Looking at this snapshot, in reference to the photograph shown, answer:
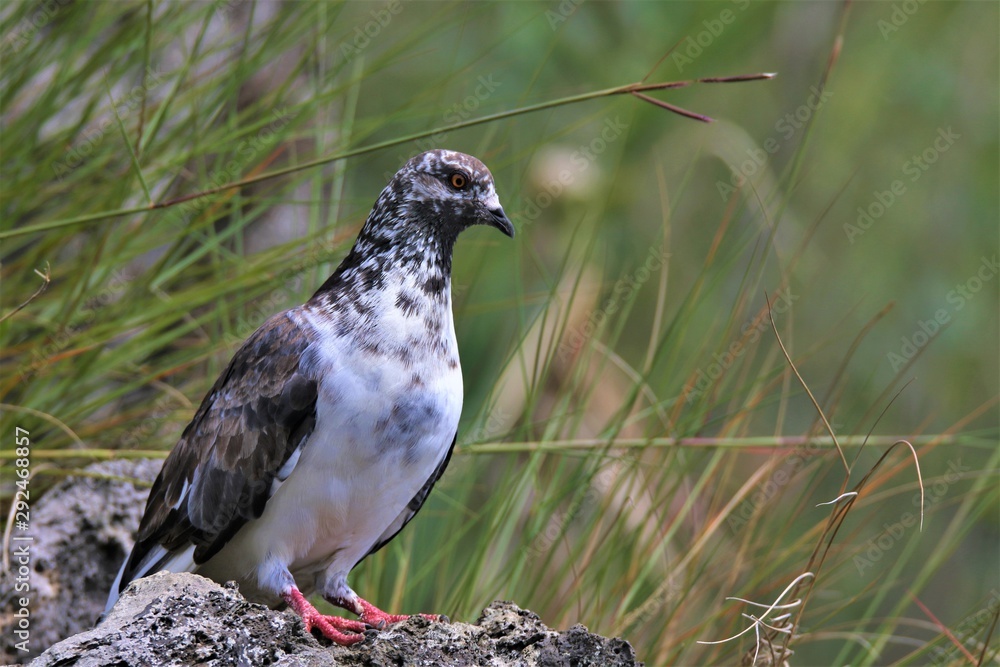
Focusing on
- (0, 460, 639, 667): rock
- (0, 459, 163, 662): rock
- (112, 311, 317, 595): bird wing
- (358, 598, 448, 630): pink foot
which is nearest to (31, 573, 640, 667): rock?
(0, 460, 639, 667): rock

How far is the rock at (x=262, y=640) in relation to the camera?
8.83 feet

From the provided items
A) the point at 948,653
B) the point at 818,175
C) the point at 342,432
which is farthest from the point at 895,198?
the point at 342,432

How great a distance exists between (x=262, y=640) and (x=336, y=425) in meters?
0.85

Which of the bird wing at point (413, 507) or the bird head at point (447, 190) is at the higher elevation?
the bird head at point (447, 190)

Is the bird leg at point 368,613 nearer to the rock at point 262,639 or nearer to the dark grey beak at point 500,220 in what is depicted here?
the rock at point 262,639

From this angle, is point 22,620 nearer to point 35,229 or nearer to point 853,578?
point 35,229

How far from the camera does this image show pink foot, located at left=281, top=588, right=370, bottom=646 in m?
3.19

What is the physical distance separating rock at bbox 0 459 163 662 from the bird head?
165 cm

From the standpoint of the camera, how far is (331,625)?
3275 mm

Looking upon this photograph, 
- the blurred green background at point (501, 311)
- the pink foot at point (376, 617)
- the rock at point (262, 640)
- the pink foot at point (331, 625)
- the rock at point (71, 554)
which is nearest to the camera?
the rock at point (262, 640)

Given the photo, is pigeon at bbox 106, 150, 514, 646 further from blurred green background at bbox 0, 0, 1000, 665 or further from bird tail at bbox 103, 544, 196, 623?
blurred green background at bbox 0, 0, 1000, 665

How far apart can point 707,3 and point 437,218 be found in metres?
4.71

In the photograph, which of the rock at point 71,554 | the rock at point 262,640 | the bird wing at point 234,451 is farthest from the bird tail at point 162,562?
the rock at point 262,640

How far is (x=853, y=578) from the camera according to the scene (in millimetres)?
9000
